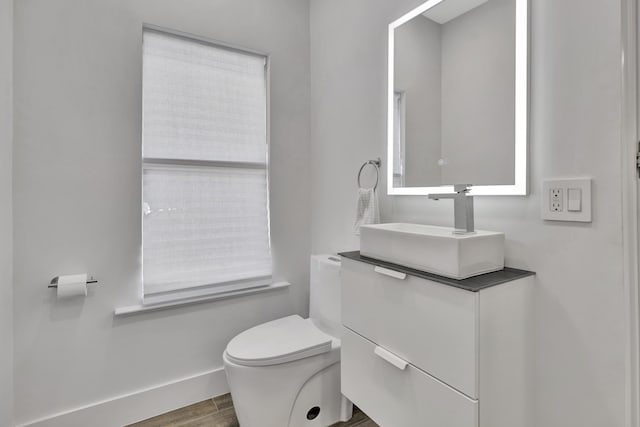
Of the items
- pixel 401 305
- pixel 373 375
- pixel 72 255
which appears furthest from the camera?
pixel 72 255

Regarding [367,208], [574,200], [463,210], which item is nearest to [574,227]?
[574,200]

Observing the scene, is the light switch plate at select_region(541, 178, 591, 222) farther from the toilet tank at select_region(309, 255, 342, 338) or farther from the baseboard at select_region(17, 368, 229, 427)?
the baseboard at select_region(17, 368, 229, 427)

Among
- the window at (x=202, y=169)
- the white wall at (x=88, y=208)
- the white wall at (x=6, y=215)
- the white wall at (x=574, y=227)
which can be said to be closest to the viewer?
the white wall at (x=574, y=227)

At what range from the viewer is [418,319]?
0.98 m

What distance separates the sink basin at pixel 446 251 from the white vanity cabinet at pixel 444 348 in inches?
1.6

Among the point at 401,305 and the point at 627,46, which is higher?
the point at 627,46

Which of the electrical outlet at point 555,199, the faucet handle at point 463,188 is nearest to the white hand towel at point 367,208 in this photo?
the faucet handle at point 463,188

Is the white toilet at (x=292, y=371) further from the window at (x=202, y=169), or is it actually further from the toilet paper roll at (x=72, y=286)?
the toilet paper roll at (x=72, y=286)

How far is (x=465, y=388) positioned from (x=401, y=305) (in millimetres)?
286

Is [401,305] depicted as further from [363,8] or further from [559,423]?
[363,8]

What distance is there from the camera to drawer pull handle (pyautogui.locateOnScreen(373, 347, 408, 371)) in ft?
3.35

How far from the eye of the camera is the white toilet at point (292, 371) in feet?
4.50

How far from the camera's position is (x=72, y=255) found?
1.54 meters

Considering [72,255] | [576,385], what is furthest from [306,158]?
[576,385]
